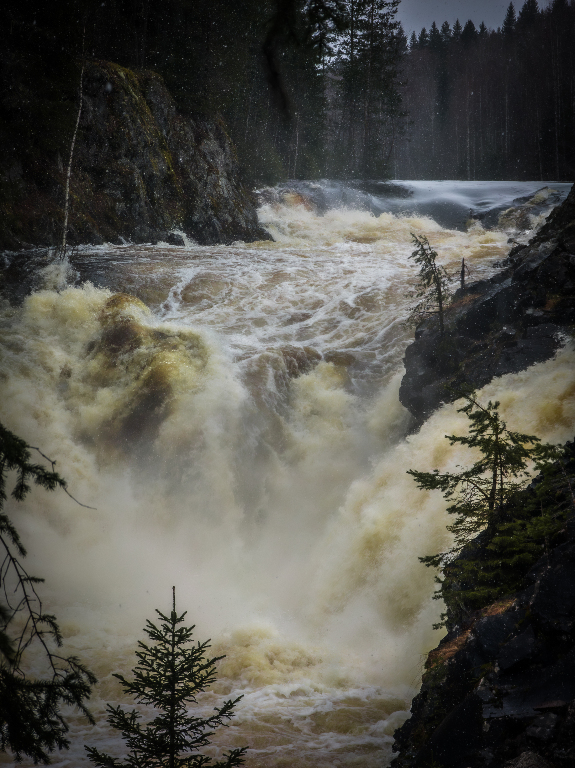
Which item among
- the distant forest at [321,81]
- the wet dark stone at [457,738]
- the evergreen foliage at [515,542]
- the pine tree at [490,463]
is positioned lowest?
the wet dark stone at [457,738]

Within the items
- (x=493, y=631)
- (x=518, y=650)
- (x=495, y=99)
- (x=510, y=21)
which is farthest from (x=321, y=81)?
(x=518, y=650)

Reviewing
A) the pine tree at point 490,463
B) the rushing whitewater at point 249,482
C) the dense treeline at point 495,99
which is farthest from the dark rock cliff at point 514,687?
the dense treeline at point 495,99

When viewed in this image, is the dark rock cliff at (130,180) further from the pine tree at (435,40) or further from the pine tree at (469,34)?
the pine tree at (469,34)

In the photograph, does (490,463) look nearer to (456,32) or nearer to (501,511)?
(501,511)

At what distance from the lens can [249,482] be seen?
36.9 feet

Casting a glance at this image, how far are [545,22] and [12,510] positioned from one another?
155ft

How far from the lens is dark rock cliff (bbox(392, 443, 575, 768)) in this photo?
10.6ft

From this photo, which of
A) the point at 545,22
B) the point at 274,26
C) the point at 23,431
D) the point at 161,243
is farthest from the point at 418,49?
the point at 274,26

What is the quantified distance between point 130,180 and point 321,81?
17001 millimetres

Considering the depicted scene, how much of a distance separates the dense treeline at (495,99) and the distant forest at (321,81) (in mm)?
119

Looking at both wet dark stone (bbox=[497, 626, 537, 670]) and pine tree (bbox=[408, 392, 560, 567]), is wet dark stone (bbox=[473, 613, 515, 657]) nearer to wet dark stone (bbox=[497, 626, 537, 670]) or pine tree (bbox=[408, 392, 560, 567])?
wet dark stone (bbox=[497, 626, 537, 670])

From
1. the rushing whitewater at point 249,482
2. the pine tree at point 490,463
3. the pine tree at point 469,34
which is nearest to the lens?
the pine tree at point 490,463

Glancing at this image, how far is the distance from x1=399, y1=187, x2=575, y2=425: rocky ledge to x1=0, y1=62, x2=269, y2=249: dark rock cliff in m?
12.8

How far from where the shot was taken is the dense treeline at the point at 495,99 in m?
35.5
